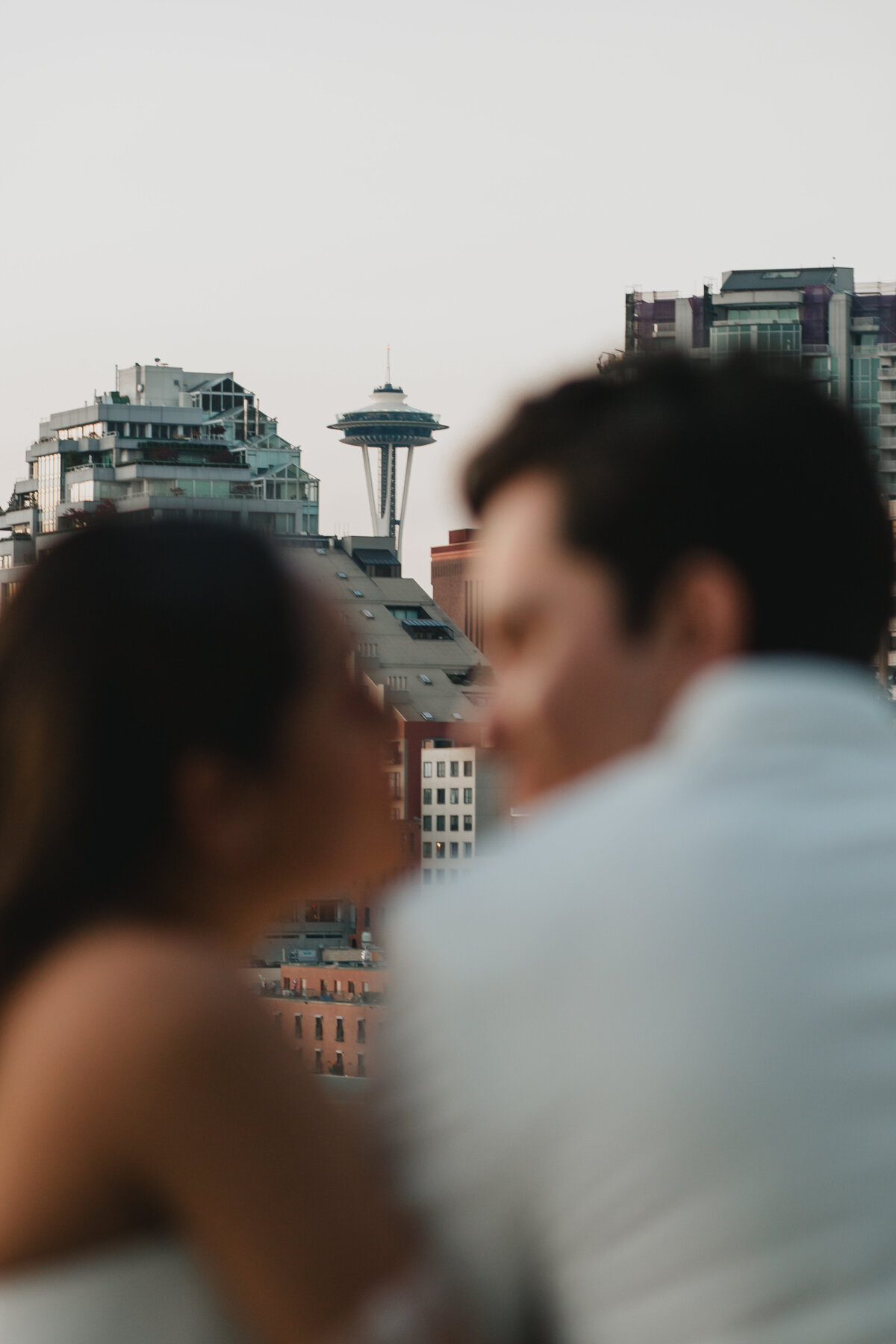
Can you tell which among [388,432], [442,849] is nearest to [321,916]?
[442,849]

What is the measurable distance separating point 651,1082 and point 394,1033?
56 mm

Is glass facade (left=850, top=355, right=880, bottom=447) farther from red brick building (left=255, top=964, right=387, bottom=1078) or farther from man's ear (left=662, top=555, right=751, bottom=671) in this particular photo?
man's ear (left=662, top=555, right=751, bottom=671)

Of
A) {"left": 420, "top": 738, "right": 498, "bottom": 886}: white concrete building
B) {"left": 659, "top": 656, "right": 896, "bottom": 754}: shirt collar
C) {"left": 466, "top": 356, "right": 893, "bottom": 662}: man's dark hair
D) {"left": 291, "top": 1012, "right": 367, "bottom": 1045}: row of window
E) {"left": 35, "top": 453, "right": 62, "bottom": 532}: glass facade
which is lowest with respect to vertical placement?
{"left": 291, "top": 1012, "right": 367, "bottom": 1045}: row of window

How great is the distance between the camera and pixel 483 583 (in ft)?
1.82

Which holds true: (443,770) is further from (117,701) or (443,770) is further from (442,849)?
(117,701)

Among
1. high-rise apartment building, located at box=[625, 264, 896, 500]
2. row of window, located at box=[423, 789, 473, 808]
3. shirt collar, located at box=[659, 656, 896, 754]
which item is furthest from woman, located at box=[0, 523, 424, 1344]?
row of window, located at box=[423, 789, 473, 808]

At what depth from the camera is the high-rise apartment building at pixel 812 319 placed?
23.2 meters

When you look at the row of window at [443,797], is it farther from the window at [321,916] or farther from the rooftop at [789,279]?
the rooftop at [789,279]

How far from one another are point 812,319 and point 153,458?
8630 mm

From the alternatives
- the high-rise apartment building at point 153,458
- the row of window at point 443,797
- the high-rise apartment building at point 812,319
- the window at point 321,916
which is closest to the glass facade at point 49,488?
the high-rise apartment building at point 153,458

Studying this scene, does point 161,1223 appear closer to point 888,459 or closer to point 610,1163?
point 610,1163

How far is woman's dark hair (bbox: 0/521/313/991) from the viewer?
496 mm

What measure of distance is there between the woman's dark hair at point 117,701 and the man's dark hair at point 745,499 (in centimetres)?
9

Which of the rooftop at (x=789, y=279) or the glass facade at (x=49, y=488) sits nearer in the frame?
the rooftop at (x=789, y=279)
